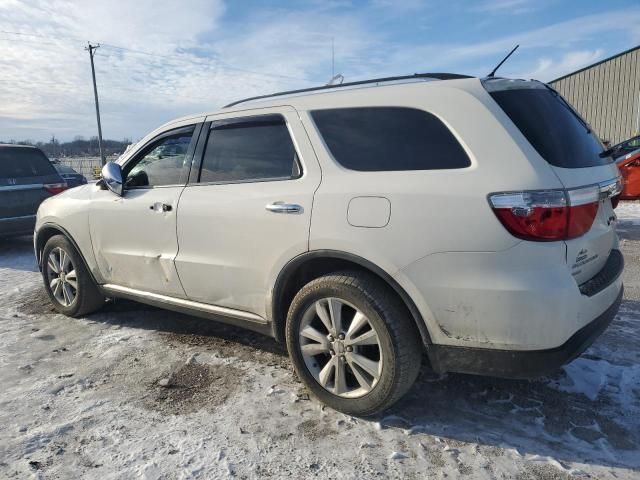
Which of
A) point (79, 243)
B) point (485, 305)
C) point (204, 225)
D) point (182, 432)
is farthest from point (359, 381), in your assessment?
point (79, 243)

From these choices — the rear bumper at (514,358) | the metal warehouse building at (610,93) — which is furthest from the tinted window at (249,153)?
the metal warehouse building at (610,93)

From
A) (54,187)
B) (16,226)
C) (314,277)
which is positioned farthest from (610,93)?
(314,277)

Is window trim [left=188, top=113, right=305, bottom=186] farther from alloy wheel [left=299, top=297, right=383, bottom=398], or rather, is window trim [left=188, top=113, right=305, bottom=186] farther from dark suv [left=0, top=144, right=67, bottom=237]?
dark suv [left=0, top=144, right=67, bottom=237]

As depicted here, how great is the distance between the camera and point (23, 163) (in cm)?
792

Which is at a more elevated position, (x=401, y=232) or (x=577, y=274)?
(x=401, y=232)

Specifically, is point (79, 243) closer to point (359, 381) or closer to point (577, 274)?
point (359, 381)

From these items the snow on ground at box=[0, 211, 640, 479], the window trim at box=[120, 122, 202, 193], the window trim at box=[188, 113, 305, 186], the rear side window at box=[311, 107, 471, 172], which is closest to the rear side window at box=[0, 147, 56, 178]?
the snow on ground at box=[0, 211, 640, 479]

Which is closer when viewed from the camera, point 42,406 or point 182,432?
point 182,432

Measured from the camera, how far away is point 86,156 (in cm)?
5019

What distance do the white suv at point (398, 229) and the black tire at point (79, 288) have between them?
4.14 feet

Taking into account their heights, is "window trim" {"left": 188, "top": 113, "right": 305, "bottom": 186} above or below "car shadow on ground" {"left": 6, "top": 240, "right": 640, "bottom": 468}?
above

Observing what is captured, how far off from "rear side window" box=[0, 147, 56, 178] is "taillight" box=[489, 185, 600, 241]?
310 inches

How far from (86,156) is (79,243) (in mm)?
51528

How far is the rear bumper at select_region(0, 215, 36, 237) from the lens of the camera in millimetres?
7385
